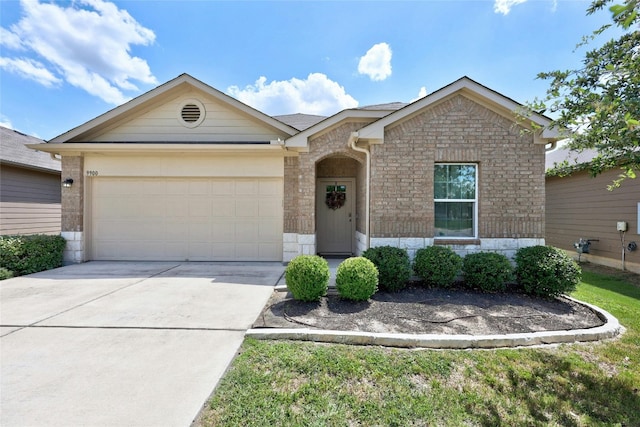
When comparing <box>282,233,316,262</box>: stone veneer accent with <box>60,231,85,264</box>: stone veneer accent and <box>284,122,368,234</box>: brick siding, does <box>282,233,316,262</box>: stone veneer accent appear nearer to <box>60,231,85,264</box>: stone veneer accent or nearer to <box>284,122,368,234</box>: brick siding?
<box>284,122,368,234</box>: brick siding

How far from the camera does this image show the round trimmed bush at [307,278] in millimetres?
4473

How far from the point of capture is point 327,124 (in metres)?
6.87

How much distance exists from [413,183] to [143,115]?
7996mm

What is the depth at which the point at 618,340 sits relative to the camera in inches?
149

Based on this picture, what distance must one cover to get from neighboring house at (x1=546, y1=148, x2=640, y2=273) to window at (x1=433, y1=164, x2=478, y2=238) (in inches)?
160

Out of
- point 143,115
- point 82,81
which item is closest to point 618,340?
point 143,115

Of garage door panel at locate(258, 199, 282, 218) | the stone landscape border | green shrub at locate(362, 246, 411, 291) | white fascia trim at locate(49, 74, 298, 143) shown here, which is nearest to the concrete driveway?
the stone landscape border

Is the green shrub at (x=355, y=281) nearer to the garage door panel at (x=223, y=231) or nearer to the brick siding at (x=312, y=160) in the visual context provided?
the brick siding at (x=312, y=160)

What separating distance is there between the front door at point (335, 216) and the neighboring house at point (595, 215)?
6.44 meters

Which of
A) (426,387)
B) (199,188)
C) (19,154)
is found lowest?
(426,387)

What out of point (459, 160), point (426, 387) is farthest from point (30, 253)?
point (459, 160)

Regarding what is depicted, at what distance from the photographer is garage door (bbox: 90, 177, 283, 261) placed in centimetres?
814

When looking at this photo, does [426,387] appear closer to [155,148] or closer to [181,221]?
[181,221]

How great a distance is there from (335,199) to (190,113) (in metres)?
5.11
